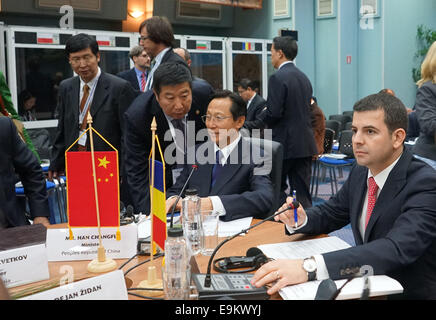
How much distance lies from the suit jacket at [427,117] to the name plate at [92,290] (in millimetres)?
2690

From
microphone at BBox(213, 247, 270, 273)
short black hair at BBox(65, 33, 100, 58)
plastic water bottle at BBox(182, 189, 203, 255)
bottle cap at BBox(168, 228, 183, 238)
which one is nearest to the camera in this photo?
bottle cap at BBox(168, 228, 183, 238)

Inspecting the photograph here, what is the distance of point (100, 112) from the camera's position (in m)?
3.23

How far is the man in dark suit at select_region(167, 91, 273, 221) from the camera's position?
7.36 ft

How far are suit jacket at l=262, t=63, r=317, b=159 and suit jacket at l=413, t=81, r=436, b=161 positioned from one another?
4.43 ft

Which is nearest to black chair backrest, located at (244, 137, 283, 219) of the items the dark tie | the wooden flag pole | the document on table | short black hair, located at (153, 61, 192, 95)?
the dark tie

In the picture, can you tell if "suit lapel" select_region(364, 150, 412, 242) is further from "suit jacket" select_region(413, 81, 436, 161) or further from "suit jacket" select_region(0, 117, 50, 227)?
"suit jacket" select_region(413, 81, 436, 161)

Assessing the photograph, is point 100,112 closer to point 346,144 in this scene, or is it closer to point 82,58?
point 82,58

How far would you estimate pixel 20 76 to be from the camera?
6301mm

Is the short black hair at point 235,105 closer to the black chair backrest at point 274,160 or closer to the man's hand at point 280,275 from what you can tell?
the black chair backrest at point 274,160

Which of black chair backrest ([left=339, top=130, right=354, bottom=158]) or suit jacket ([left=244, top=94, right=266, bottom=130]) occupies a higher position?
suit jacket ([left=244, top=94, right=266, bottom=130])

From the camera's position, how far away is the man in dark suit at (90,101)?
10.6 feet
